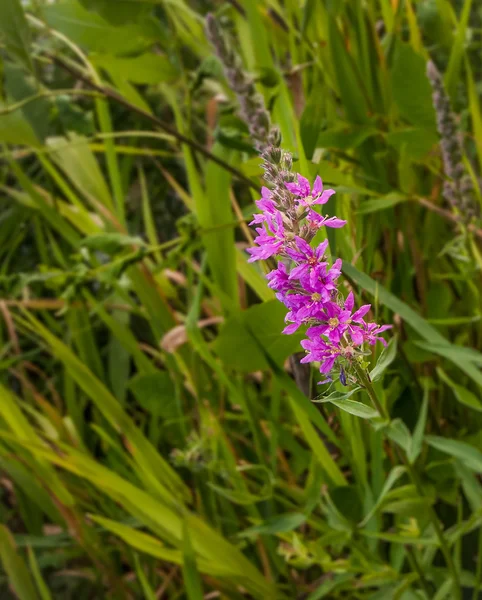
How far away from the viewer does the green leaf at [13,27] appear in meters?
0.54

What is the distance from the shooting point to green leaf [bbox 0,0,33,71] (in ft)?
1.76

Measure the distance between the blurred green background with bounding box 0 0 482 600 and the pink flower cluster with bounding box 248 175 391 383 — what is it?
0.09 metres

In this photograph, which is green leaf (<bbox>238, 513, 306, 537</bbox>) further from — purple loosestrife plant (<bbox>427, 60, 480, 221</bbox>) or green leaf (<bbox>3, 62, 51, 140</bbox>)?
green leaf (<bbox>3, 62, 51, 140</bbox>)

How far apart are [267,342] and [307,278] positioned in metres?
0.23

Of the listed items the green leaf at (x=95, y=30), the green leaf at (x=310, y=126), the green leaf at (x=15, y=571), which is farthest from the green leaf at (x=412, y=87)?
the green leaf at (x=15, y=571)

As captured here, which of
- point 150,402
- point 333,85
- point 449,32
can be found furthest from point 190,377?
point 449,32

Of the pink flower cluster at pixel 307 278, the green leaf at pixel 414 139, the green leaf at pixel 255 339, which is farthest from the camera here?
the green leaf at pixel 414 139

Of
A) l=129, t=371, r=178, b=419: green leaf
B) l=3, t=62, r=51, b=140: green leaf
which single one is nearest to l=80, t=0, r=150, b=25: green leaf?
l=3, t=62, r=51, b=140: green leaf

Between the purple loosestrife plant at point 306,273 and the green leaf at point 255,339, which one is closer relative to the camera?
the purple loosestrife plant at point 306,273

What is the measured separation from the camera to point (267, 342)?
474 mm

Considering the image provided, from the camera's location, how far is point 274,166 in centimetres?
26

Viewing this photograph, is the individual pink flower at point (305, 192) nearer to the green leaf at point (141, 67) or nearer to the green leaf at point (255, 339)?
the green leaf at point (255, 339)

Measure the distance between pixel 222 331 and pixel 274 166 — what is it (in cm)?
25

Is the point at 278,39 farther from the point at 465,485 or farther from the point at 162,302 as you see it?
the point at 465,485
